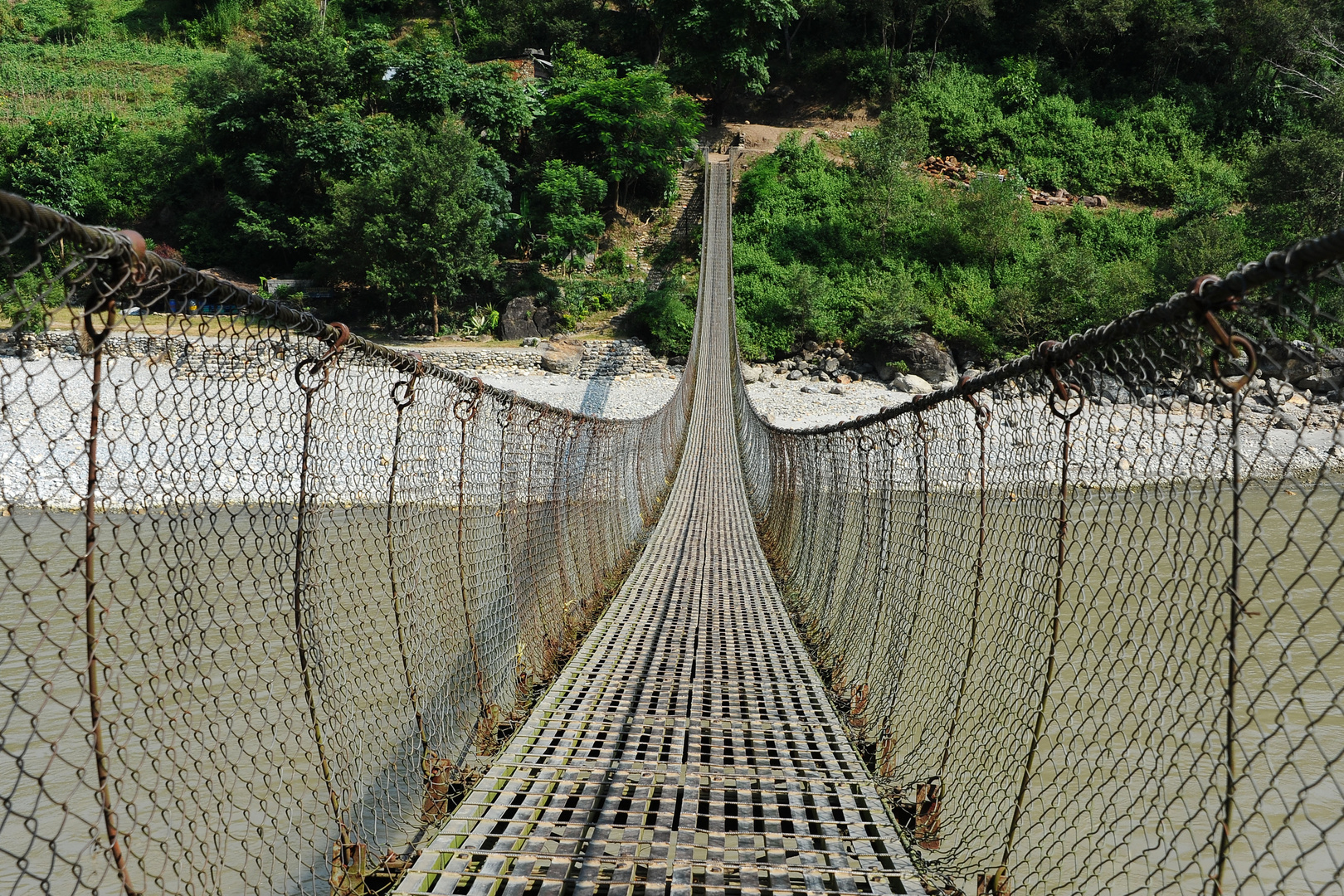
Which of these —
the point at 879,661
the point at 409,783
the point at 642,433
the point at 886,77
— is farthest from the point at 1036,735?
the point at 886,77

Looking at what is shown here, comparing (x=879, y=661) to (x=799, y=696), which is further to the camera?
(x=879, y=661)

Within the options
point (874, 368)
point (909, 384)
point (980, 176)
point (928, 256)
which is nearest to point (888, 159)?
point (928, 256)

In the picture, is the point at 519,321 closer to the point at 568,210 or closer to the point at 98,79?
the point at 568,210

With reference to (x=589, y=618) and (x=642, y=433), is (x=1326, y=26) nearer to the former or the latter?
(x=642, y=433)

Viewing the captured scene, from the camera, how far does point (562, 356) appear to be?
13336 mm

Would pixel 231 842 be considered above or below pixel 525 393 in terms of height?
below

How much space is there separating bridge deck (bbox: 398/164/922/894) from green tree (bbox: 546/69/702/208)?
14.7 metres

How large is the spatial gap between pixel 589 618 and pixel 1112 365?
2.76m

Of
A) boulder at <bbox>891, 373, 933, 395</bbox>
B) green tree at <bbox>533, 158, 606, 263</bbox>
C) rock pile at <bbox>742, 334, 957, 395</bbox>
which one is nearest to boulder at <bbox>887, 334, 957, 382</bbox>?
rock pile at <bbox>742, 334, 957, 395</bbox>

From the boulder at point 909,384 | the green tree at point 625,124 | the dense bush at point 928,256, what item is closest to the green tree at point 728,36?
the green tree at point 625,124

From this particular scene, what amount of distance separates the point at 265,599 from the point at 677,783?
3.80 ft

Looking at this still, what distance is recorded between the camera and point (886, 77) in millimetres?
19906

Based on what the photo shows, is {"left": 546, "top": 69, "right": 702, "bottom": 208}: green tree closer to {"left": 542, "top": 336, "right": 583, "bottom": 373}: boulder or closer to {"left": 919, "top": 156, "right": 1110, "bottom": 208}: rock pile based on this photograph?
{"left": 542, "top": 336, "right": 583, "bottom": 373}: boulder

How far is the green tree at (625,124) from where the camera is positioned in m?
16.2
